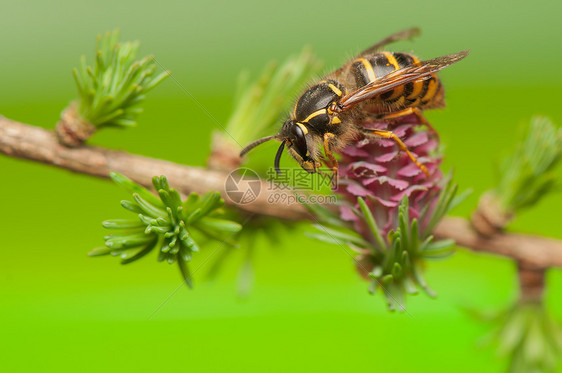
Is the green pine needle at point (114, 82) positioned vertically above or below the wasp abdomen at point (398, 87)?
above

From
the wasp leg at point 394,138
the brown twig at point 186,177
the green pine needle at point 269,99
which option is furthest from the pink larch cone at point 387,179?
the green pine needle at point 269,99

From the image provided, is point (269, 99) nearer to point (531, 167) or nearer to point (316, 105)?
point (316, 105)

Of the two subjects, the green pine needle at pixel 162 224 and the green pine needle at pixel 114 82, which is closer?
the green pine needle at pixel 162 224

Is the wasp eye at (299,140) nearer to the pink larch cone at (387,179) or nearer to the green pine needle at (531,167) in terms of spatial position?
the pink larch cone at (387,179)

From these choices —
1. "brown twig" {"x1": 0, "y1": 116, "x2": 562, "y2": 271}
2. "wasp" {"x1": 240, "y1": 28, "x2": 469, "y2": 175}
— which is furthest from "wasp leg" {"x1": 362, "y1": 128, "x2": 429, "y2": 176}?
"brown twig" {"x1": 0, "y1": 116, "x2": 562, "y2": 271}

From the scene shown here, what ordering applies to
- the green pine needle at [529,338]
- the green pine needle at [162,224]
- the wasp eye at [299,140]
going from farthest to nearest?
the green pine needle at [529,338]
the wasp eye at [299,140]
the green pine needle at [162,224]

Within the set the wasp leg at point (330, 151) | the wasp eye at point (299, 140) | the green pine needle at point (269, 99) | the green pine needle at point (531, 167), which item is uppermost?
the green pine needle at point (269, 99)

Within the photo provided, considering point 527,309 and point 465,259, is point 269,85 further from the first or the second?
point 465,259

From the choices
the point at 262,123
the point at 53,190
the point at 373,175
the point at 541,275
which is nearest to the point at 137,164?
the point at 262,123
